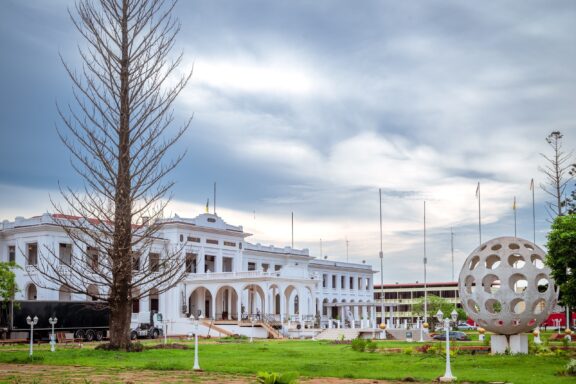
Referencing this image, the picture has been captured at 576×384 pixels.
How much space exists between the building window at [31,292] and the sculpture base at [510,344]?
140 feet

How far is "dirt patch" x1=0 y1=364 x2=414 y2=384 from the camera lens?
17.4m

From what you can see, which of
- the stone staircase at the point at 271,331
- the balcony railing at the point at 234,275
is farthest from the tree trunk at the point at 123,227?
the balcony railing at the point at 234,275

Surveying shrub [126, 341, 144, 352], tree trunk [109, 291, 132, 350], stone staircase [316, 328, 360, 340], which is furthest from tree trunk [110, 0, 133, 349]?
stone staircase [316, 328, 360, 340]

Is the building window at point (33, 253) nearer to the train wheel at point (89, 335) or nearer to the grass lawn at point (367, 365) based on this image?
the train wheel at point (89, 335)

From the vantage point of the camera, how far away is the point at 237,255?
243 ft

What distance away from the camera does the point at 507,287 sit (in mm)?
27406

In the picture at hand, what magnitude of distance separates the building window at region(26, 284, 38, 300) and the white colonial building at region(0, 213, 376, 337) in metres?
0.02

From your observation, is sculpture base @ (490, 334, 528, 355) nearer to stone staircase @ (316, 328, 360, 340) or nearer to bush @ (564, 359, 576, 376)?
bush @ (564, 359, 576, 376)

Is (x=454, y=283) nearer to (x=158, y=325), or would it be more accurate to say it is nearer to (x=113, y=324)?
(x=158, y=325)

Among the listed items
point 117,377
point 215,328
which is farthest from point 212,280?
point 117,377

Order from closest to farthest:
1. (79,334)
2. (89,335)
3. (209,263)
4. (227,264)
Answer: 1. (79,334)
2. (89,335)
3. (209,263)
4. (227,264)

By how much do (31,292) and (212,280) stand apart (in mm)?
14686

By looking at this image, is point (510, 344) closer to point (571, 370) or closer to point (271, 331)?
point (571, 370)

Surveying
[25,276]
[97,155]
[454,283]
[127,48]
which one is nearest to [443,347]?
[97,155]
